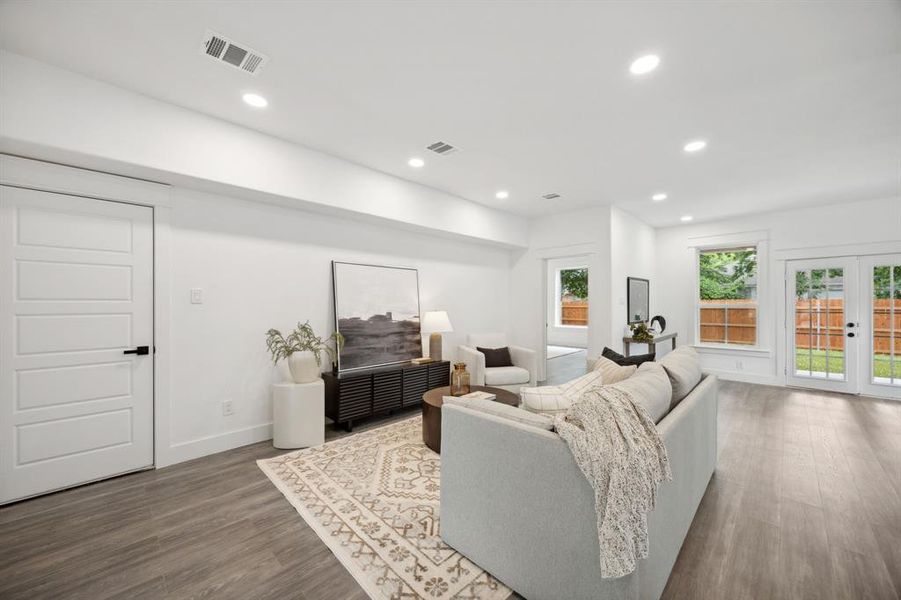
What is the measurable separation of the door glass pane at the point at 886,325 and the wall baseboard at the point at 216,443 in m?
7.85

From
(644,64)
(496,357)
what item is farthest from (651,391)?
(496,357)

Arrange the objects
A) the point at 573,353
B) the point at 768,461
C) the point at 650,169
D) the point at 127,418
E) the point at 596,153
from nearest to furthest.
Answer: the point at 127,418 < the point at 768,461 < the point at 596,153 < the point at 650,169 < the point at 573,353

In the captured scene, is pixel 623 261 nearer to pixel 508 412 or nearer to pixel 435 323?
pixel 435 323

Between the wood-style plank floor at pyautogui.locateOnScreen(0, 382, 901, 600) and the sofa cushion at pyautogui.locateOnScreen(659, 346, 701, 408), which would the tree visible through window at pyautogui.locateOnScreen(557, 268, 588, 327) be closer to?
the wood-style plank floor at pyautogui.locateOnScreen(0, 382, 901, 600)

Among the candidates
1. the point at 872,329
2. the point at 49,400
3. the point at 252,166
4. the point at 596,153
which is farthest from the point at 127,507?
the point at 872,329

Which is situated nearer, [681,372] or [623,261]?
[681,372]

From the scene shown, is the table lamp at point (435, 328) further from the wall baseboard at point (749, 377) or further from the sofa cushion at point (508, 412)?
the wall baseboard at point (749, 377)

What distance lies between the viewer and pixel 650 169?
3994mm

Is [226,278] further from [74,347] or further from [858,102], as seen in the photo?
[858,102]

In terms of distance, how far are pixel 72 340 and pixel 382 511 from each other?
252 centimetres

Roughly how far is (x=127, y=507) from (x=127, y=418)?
2.42 feet

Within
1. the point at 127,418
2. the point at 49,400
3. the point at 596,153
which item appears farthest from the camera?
the point at 596,153

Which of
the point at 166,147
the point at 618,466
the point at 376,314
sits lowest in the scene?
the point at 618,466

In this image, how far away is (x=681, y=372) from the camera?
7.64 ft
